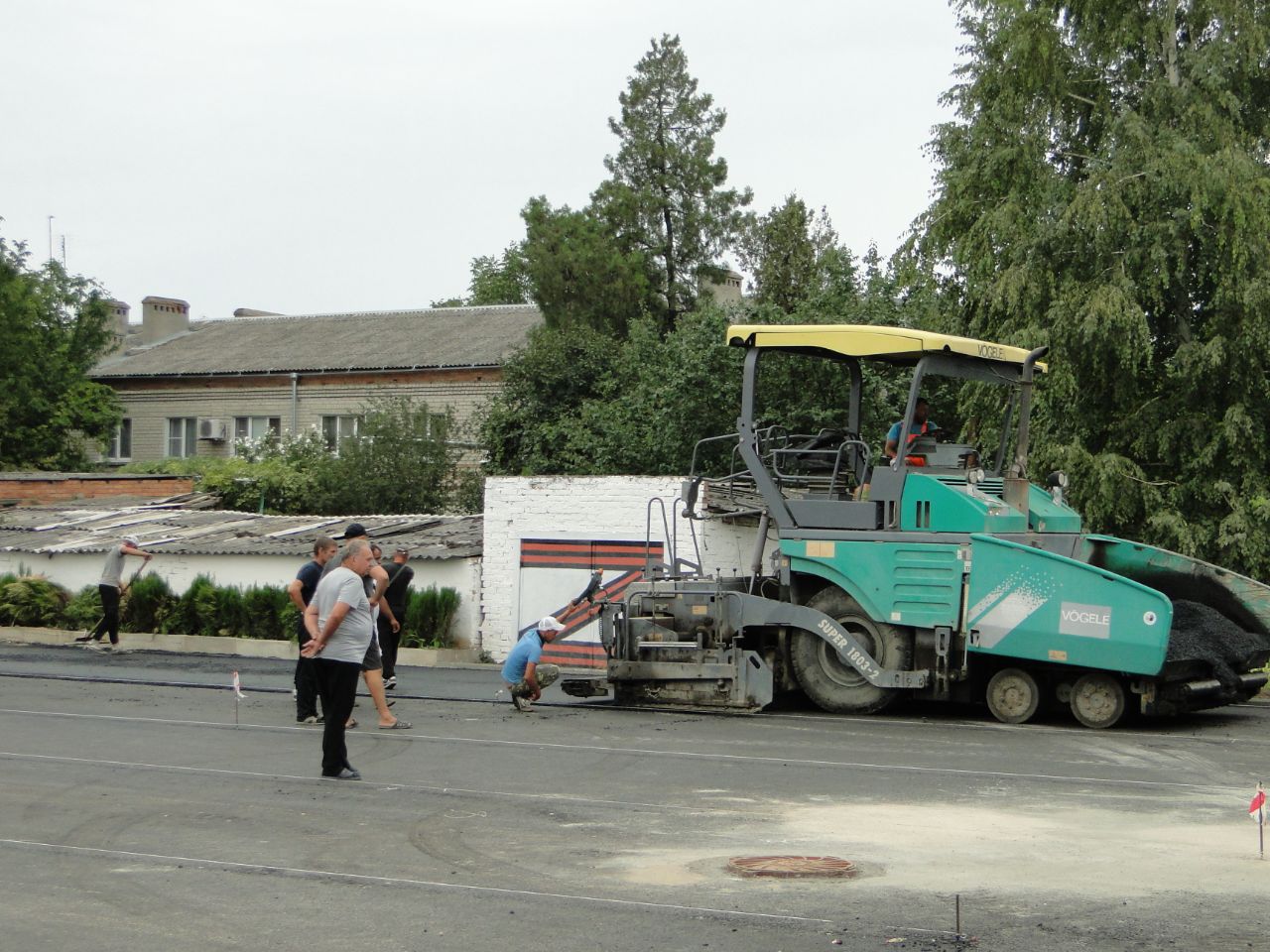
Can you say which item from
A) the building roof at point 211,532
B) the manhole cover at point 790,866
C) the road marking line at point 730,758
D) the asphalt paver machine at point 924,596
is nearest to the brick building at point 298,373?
the building roof at point 211,532

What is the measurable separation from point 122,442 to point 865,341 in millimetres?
44374

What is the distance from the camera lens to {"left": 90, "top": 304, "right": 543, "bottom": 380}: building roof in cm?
4869

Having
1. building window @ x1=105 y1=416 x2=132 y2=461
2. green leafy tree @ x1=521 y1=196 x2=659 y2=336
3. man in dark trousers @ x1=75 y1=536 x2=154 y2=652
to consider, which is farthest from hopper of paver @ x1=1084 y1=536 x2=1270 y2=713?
building window @ x1=105 y1=416 x2=132 y2=461

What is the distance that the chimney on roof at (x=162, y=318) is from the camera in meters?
58.9

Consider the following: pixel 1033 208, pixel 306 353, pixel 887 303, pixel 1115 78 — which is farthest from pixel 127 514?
pixel 306 353

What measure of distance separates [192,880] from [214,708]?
26.4 feet

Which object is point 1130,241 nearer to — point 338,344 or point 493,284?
point 338,344

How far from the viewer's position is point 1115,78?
24.4 metres

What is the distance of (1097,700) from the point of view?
1438cm

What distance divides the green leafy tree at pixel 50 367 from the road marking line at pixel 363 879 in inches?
1601

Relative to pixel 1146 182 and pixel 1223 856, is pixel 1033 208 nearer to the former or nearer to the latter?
pixel 1146 182

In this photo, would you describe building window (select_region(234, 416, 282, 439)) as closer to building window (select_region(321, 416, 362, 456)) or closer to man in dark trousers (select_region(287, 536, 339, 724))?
building window (select_region(321, 416, 362, 456))

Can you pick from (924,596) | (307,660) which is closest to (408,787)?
(307,660)

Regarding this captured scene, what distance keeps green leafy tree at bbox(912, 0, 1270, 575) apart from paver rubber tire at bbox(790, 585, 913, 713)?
8285mm
